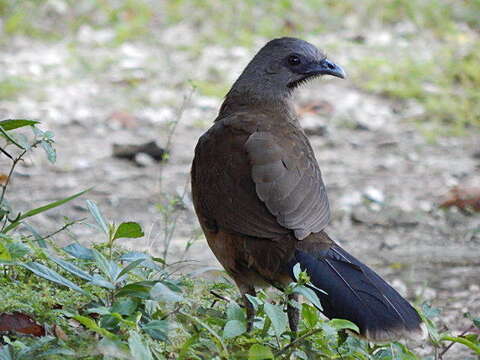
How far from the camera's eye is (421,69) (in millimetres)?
9086

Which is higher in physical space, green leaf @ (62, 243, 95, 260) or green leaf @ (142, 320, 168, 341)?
green leaf @ (62, 243, 95, 260)

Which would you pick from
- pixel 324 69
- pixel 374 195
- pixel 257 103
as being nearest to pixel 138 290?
pixel 257 103

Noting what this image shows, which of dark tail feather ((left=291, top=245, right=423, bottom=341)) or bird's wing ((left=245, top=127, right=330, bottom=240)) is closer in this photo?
dark tail feather ((left=291, top=245, right=423, bottom=341))

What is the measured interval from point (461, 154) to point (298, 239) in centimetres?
433

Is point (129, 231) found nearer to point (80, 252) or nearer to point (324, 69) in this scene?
point (80, 252)

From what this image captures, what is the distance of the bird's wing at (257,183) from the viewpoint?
3.43 m

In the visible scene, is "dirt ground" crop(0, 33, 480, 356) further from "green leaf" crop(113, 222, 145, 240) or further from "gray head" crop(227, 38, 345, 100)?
"green leaf" crop(113, 222, 145, 240)

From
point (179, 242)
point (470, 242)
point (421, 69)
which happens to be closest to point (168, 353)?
point (179, 242)

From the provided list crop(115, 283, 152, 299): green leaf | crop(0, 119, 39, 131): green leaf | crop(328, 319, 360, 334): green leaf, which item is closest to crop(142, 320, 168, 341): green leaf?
crop(115, 283, 152, 299): green leaf

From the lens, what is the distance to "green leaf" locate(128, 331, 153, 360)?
2375 millimetres

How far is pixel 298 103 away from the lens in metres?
8.38

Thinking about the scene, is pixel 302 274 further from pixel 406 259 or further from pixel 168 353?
pixel 406 259

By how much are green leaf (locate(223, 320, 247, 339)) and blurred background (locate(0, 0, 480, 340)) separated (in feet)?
4.69

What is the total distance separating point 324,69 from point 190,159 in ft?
8.59
